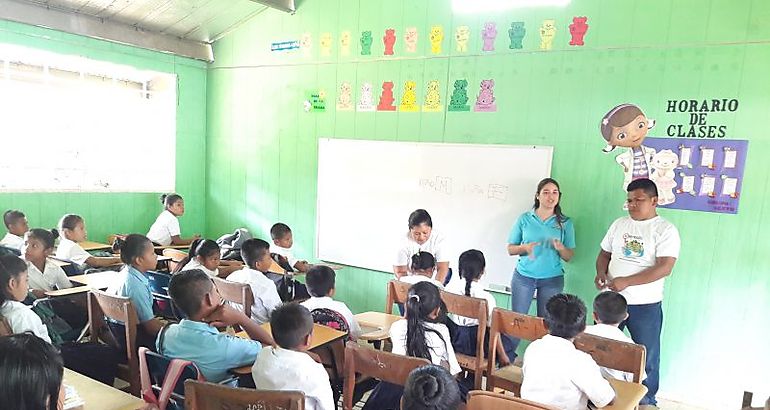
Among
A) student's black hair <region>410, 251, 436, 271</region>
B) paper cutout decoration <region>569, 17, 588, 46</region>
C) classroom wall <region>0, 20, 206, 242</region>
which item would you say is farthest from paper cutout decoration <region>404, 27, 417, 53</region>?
classroom wall <region>0, 20, 206, 242</region>

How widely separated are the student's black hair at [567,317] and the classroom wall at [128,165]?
439cm

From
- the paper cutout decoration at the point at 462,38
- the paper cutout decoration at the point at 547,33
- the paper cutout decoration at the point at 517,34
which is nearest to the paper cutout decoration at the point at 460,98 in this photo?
the paper cutout decoration at the point at 462,38

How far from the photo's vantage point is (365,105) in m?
4.68

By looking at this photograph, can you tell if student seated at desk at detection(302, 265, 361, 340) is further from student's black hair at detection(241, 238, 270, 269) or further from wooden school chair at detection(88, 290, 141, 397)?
wooden school chair at detection(88, 290, 141, 397)

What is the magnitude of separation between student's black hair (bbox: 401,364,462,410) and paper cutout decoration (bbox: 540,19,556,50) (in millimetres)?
3016

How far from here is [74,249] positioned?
384 centimetres

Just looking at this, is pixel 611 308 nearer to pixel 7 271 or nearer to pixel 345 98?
pixel 7 271

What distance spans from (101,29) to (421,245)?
140 inches

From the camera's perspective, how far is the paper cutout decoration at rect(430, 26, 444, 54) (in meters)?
4.24

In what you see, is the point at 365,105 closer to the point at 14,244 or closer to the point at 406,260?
the point at 406,260

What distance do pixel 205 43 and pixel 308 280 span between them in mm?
3825

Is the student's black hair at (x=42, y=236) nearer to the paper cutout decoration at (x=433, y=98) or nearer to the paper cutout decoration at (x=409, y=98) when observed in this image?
→ the paper cutout decoration at (x=409, y=98)

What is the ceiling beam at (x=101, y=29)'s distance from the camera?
4.14 meters

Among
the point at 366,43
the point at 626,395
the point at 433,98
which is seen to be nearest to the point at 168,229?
the point at 366,43
